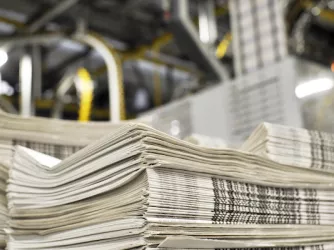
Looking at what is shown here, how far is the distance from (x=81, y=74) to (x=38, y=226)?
9.19 ft

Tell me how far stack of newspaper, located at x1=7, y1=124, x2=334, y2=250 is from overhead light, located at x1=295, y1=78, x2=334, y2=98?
124 cm

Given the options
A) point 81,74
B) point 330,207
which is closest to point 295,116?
point 330,207

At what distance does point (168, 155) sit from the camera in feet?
2.22

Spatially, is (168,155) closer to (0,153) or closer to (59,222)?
(59,222)

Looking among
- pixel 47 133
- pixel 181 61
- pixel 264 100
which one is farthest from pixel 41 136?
pixel 181 61

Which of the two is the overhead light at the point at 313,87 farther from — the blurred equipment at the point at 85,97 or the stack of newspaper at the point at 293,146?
the blurred equipment at the point at 85,97

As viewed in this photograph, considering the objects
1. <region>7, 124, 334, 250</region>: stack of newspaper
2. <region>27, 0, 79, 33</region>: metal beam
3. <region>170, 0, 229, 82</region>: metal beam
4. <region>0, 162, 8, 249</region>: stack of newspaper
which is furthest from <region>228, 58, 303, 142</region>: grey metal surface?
<region>27, 0, 79, 33</region>: metal beam

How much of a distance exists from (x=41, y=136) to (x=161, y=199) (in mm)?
443

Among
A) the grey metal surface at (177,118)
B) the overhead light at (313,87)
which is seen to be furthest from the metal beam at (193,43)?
the overhead light at (313,87)

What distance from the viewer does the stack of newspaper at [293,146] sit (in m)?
0.86

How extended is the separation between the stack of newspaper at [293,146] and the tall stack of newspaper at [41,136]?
0.35m

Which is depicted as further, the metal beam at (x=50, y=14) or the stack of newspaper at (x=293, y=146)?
the metal beam at (x=50, y=14)

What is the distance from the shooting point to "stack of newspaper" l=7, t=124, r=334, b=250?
660mm

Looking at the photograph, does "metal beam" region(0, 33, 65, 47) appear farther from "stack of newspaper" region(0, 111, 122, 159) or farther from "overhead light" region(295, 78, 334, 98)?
"stack of newspaper" region(0, 111, 122, 159)
